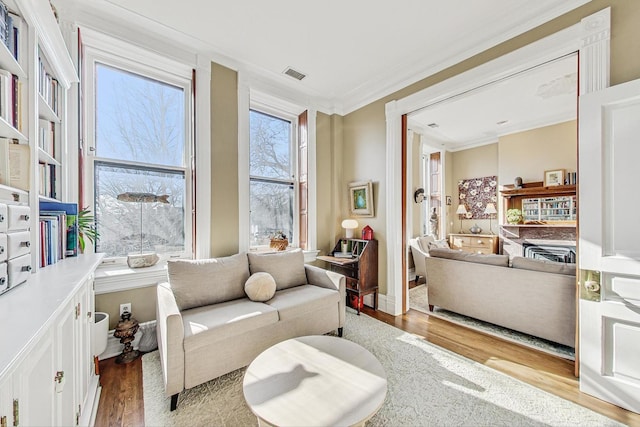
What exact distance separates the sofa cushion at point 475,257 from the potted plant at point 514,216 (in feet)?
9.45

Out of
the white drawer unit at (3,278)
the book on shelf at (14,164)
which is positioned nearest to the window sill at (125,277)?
the book on shelf at (14,164)

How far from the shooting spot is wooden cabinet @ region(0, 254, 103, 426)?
663mm

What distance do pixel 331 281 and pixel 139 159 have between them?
89.3 inches

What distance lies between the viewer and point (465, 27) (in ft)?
7.85

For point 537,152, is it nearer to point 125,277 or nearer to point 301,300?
point 301,300

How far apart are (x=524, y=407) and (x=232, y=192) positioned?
301cm

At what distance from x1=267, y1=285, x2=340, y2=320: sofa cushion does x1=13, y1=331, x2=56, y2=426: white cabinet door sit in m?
1.42

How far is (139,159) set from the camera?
2562mm

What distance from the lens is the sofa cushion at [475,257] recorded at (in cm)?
276

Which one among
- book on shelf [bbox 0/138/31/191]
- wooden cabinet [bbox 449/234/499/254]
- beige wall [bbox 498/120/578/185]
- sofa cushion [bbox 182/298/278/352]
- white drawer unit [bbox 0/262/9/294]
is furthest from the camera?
wooden cabinet [bbox 449/234/499/254]

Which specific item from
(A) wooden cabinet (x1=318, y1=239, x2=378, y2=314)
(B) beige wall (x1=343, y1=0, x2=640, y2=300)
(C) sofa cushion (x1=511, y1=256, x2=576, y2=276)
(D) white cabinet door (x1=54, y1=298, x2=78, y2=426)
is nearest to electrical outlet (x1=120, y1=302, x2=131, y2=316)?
(D) white cabinet door (x1=54, y1=298, x2=78, y2=426)

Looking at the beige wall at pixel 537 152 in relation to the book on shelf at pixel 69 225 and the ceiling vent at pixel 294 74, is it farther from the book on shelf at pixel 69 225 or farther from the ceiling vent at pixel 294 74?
the book on shelf at pixel 69 225

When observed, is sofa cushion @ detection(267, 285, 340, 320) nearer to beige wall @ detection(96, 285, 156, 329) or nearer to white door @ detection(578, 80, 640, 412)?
beige wall @ detection(96, 285, 156, 329)

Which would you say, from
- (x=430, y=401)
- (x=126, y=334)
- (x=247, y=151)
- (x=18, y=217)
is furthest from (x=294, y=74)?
(x=430, y=401)
